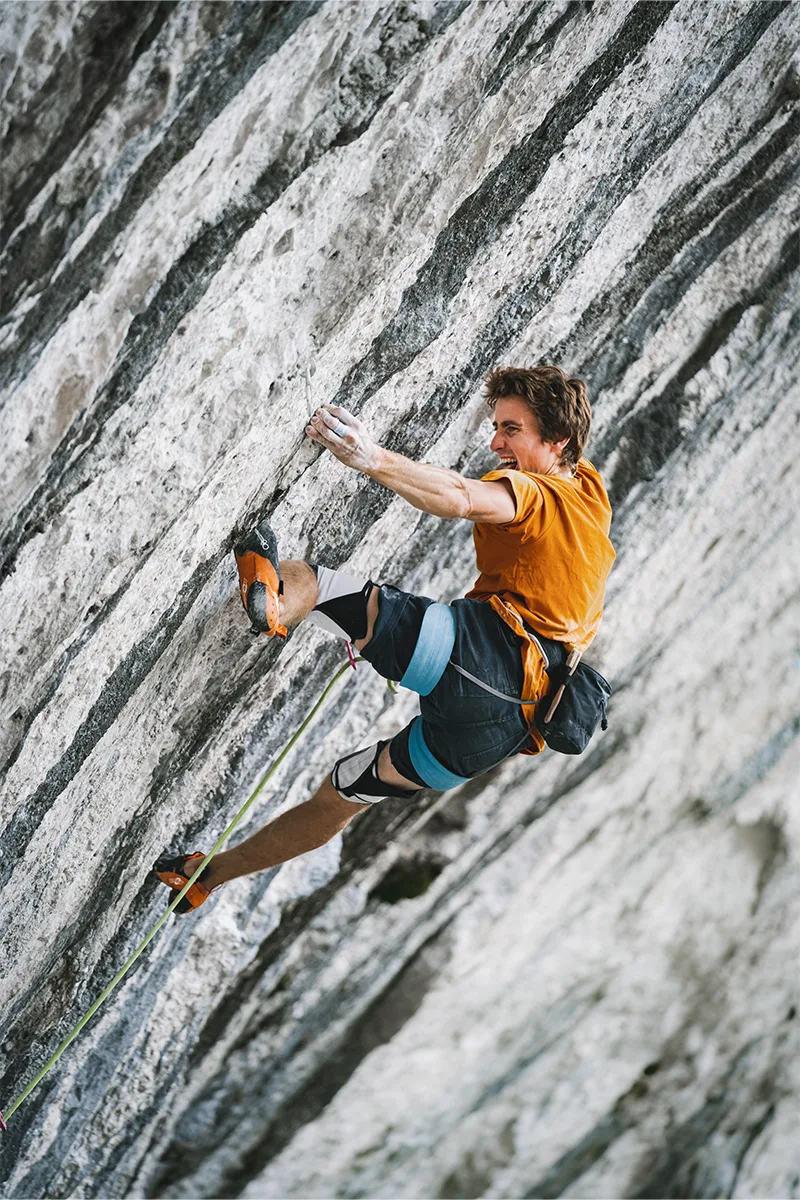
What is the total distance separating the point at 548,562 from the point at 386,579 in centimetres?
102

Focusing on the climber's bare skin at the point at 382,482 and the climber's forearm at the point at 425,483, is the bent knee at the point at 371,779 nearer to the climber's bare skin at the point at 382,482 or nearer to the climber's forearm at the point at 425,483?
the climber's bare skin at the point at 382,482

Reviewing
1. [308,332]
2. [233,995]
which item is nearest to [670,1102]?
[233,995]

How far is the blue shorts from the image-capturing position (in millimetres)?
2900

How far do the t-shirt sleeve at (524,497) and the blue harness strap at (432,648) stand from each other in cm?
32

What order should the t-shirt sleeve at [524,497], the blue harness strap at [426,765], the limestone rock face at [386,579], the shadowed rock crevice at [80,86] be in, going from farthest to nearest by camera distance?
the blue harness strap at [426,765], the t-shirt sleeve at [524,497], the limestone rock face at [386,579], the shadowed rock crevice at [80,86]

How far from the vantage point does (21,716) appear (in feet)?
9.12

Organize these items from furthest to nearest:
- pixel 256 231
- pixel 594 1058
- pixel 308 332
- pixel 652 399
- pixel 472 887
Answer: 1. pixel 594 1058
2. pixel 472 887
3. pixel 652 399
4. pixel 308 332
5. pixel 256 231

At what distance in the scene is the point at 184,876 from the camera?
3479 millimetres

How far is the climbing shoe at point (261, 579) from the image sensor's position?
2709 mm

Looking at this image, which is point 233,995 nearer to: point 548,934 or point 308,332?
point 548,934

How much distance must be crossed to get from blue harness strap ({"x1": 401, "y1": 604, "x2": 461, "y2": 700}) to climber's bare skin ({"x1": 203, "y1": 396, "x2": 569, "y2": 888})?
15 centimetres

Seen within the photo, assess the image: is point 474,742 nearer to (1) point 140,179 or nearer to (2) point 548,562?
(2) point 548,562

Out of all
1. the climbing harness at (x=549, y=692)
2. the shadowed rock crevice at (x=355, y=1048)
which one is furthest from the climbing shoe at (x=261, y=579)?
the shadowed rock crevice at (x=355, y=1048)

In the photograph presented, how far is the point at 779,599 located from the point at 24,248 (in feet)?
14.0
